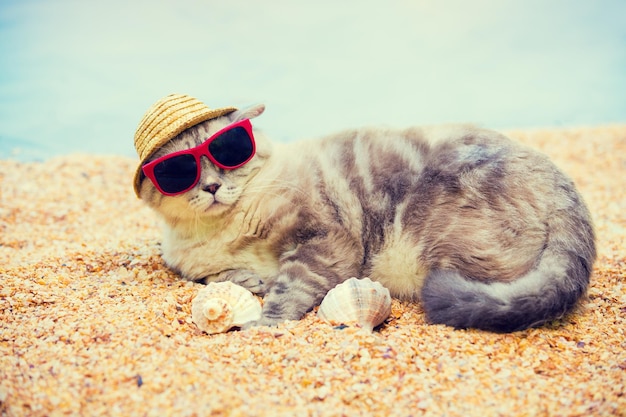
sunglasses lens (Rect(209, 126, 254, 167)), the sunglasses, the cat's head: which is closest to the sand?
the cat's head

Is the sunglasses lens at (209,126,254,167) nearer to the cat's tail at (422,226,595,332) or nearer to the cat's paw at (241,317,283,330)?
the cat's paw at (241,317,283,330)

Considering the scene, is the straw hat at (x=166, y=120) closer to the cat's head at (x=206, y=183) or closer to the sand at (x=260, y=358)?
the cat's head at (x=206, y=183)

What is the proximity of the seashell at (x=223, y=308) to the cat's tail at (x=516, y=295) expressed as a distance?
1.87 feet

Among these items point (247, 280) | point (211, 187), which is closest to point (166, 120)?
point (211, 187)

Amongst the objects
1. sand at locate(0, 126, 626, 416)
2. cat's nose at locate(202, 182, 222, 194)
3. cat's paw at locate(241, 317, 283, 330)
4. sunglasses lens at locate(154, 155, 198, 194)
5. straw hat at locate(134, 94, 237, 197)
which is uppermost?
straw hat at locate(134, 94, 237, 197)

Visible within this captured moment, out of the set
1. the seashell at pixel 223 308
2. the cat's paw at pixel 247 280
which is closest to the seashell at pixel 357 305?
the seashell at pixel 223 308

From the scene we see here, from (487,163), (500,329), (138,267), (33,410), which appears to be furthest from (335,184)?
(33,410)

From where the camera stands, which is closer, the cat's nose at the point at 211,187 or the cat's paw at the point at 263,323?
the cat's paw at the point at 263,323

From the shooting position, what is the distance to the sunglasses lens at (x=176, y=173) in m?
1.76

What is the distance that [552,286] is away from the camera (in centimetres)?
148

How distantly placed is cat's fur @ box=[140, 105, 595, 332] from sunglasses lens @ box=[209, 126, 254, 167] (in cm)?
5

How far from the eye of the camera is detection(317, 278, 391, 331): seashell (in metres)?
1.53

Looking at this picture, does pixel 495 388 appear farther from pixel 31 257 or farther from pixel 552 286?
pixel 31 257

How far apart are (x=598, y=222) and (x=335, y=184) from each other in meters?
1.97
